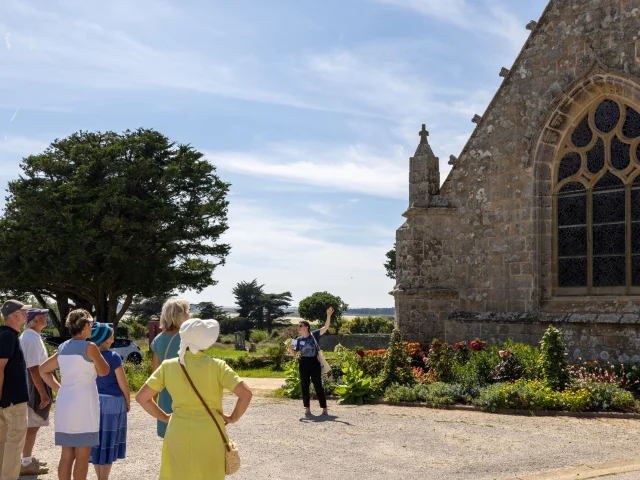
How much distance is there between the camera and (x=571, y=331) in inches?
539

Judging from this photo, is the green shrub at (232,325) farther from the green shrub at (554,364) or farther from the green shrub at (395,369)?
the green shrub at (554,364)

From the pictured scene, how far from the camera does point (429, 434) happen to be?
9.49m

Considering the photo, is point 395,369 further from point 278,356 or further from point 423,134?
point 278,356

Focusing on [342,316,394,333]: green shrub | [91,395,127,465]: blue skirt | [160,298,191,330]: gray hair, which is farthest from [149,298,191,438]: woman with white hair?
[342,316,394,333]: green shrub

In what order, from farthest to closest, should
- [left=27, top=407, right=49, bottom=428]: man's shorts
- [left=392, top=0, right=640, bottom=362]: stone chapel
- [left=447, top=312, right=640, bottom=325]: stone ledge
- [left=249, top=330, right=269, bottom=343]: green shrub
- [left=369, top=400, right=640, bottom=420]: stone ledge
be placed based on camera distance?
[left=249, top=330, right=269, bottom=343]: green shrub → [left=392, top=0, right=640, bottom=362]: stone chapel → [left=447, top=312, right=640, bottom=325]: stone ledge → [left=369, top=400, right=640, bottom=420]: stone ledge → [left=27, top=407, right=49, bottom=428]: man's shorts

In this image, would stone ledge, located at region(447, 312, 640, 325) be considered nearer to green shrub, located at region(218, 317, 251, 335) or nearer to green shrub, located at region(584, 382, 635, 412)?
green shrub, located at region(584, 382, 635, 412)

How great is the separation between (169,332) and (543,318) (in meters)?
9.74

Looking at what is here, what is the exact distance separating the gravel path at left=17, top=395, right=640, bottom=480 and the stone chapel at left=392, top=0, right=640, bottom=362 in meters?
3.96

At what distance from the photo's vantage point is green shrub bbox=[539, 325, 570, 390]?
11.7 m

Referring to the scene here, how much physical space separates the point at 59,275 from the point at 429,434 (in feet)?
85.4

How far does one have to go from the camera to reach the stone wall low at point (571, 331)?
1288 centimetres

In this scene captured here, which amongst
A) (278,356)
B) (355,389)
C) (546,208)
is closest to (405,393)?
(355,389)

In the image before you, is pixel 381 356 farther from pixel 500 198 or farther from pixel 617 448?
pixel 617 448

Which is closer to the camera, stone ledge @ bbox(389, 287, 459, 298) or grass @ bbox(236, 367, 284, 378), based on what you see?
stone ledge @ bbox(389, 287, 459, 298)
